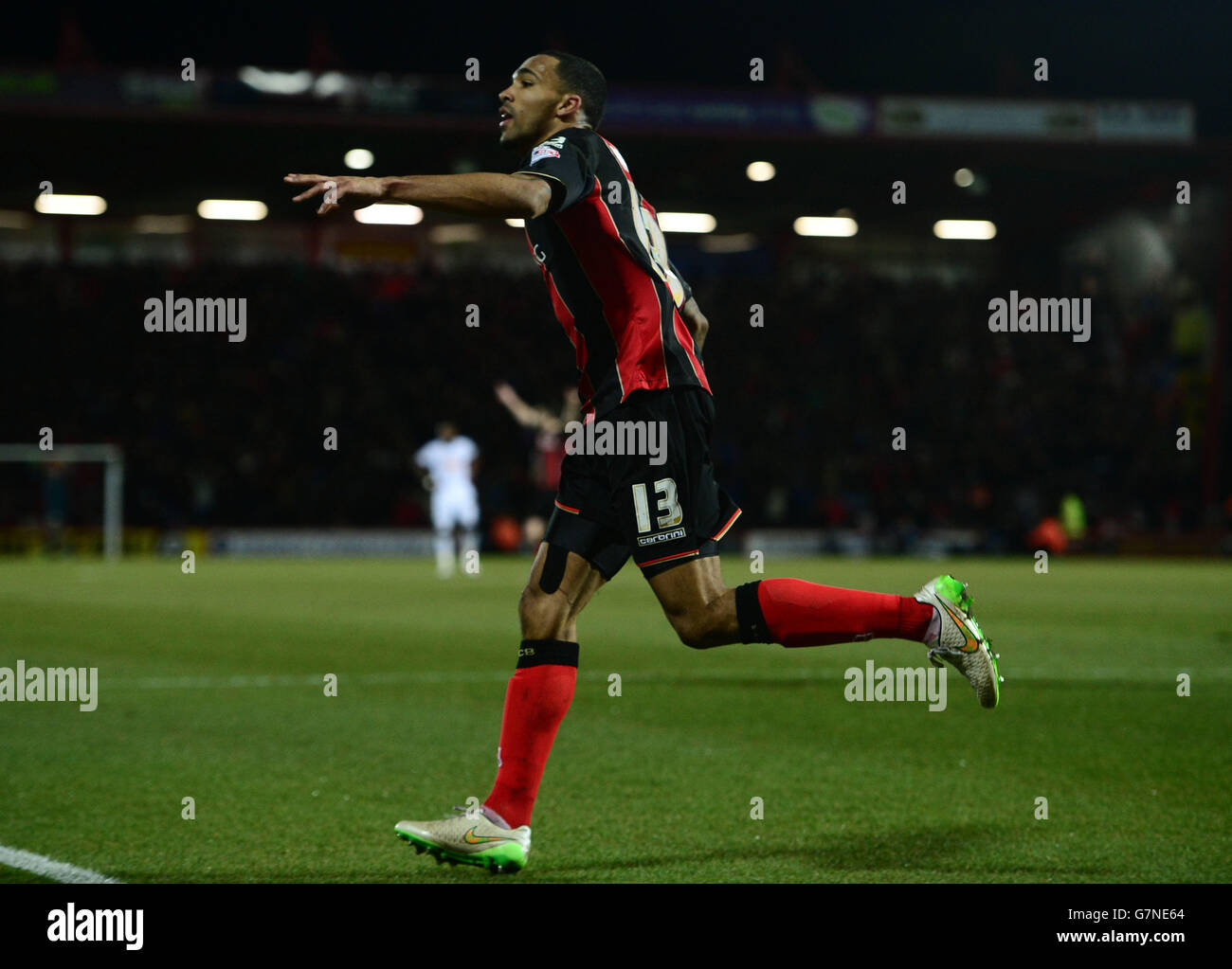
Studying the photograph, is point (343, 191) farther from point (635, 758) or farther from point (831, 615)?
point (635, 758)

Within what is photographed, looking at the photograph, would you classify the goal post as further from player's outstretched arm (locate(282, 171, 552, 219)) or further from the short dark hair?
player's outstretched arm (locate(282, 171, 552, 219))

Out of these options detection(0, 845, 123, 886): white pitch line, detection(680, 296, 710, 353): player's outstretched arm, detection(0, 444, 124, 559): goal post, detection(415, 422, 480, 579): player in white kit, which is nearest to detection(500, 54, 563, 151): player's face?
detection(680, 296, 710, 353): player's outstretched arm

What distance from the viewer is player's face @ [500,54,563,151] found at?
422 cm

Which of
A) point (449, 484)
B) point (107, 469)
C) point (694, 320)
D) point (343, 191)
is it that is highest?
point (107, 469)

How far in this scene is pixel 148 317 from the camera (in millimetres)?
30703

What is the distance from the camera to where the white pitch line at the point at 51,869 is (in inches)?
151

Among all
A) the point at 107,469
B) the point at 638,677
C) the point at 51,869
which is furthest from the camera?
the point at 107,469

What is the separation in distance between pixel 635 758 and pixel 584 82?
9.20 feet

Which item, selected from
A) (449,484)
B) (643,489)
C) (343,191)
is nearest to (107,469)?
(449,484)

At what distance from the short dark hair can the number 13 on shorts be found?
1.05 m

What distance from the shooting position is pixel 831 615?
4215 millimetres

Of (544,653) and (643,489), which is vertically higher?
(643,489)

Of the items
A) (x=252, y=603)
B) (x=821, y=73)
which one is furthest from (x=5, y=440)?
(x=821, y=73)

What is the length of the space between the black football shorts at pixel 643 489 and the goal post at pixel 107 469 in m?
21.8
